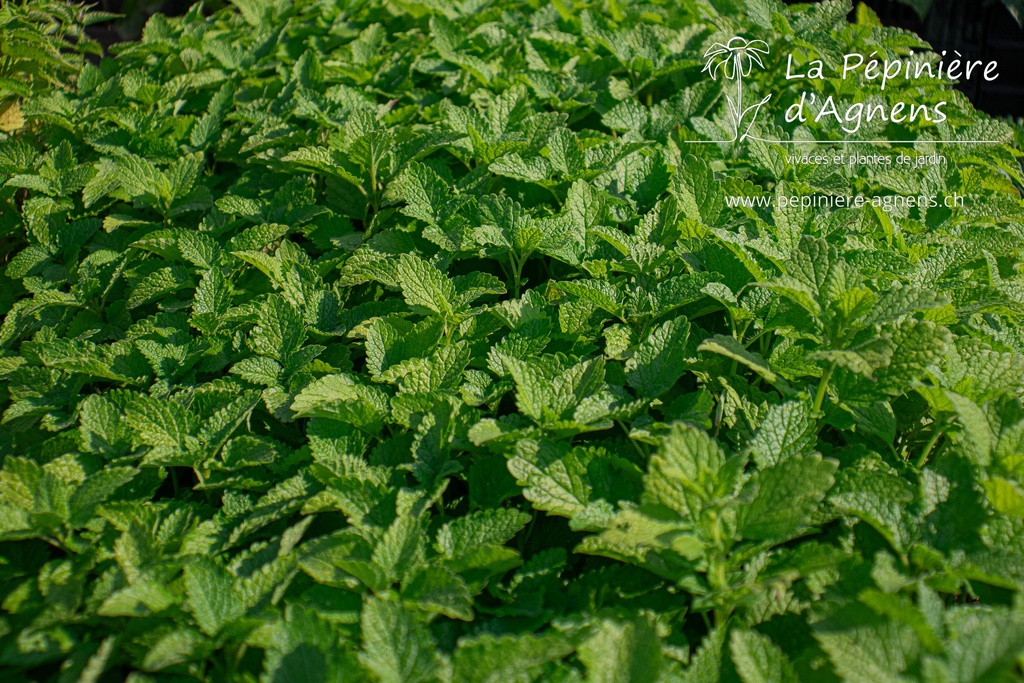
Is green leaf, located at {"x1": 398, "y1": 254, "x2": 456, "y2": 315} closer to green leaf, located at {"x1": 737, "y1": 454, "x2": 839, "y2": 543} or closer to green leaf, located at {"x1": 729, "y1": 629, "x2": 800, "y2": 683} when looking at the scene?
green leaf, located at {"x1": 737, "y1": 454, "x2": 839, "y2": 543}

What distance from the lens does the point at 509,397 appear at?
1667mm

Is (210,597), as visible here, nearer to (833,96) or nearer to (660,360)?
(660,360)

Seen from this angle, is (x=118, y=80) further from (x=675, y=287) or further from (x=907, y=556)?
(x=907, y=556)

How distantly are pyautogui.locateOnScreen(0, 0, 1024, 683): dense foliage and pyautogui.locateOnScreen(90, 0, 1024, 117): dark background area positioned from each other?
2620 mm

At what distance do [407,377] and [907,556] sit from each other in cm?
85

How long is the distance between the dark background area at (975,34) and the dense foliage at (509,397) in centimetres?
262

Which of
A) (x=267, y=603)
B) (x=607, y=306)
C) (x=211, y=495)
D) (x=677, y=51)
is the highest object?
(x=677, y=51)

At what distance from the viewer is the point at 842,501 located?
48.4 inches

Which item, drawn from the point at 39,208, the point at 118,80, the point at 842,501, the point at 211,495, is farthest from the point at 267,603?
the point at 118,80

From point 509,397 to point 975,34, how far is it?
4.62 metres

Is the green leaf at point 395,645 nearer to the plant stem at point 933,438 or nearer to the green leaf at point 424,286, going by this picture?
the green leaf at point 424,286

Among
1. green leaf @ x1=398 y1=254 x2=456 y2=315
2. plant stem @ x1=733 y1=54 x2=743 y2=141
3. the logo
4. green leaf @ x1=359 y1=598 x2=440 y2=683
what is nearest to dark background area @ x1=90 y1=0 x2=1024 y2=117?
the logo

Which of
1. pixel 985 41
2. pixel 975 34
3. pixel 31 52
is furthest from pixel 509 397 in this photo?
pixel 975 34

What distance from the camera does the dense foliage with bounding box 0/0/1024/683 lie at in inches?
43.8
